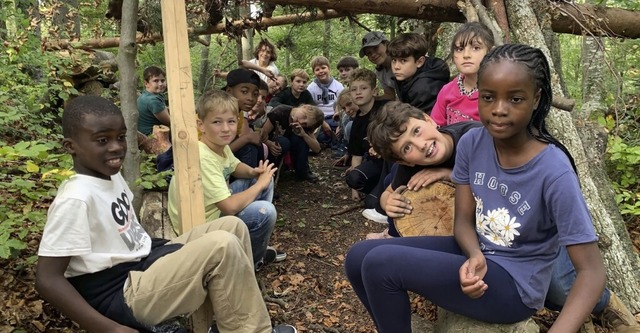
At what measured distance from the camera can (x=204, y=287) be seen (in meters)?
2.41

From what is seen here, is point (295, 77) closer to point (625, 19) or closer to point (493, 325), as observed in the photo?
point (625, 19)

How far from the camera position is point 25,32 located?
5031mm

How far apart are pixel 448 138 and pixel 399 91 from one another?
6.16ft

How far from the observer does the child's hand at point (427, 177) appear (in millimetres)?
2875

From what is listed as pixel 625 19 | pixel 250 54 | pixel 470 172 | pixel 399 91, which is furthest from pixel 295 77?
pixel 470 172

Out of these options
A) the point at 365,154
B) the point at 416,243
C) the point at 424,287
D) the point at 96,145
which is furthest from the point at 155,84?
the point at 424,287

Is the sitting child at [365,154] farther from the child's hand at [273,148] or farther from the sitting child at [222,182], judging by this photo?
the sitting child at [222,182]

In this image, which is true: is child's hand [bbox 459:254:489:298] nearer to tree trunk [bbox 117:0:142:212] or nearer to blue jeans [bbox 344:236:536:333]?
blue jeans [bbox 344:236:536:333]

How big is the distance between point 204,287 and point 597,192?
9.45 feet

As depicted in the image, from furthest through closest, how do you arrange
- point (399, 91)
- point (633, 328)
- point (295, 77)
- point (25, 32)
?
point (295, 77) → point (25, 32) → point (399, 91) → point (633, 328)

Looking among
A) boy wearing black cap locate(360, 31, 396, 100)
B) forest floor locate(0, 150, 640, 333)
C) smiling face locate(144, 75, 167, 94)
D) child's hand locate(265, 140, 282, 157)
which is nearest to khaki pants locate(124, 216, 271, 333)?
forest floor locate(0, 150, 640, 333)

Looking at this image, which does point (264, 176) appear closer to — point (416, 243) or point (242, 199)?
point (242, 199)

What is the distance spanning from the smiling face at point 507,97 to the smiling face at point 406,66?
8.02 ft

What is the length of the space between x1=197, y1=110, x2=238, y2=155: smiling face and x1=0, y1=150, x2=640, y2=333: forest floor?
111 cm
